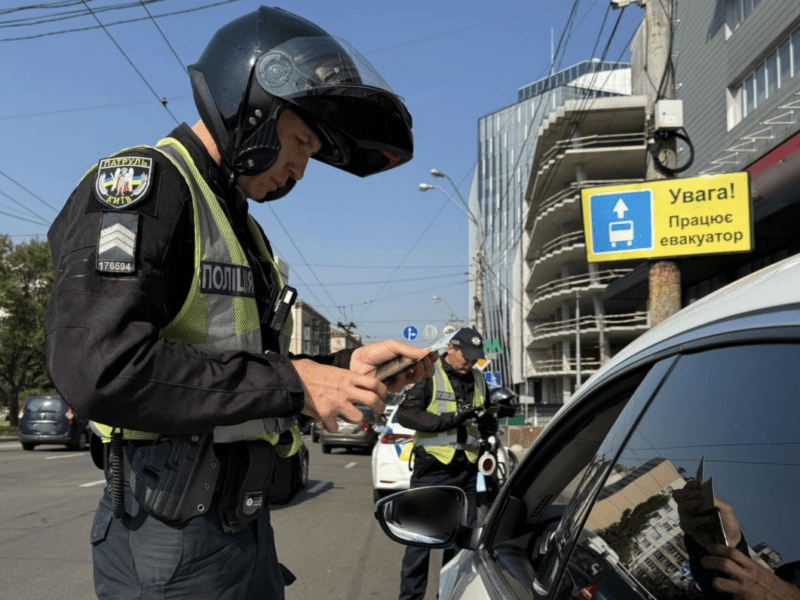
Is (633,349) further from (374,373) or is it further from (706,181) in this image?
(706,181)

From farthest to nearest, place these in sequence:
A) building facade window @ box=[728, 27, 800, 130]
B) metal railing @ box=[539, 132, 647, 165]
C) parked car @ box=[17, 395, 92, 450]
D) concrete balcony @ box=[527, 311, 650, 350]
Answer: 1. metal railing @ box=[539, 132, 647, 165]
2. concrete balcony @ box=[527, 311, 650, 350]
3. parked car @ box=[17, 395, 92, 450]
4. building facade window @ box=[728, 27, 800, 130]

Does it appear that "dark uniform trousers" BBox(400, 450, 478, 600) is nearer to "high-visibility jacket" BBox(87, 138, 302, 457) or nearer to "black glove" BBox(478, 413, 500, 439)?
"black glove" BBox(478, 413, 500, 439)

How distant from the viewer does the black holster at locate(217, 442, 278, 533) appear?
1689mm

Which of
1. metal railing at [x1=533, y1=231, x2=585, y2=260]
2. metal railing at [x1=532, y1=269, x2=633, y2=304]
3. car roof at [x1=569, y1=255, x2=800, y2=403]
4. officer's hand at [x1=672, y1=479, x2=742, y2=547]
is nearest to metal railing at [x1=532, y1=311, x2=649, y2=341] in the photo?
metal railing at [x1=532, y1=269, x2=633, y2=304]

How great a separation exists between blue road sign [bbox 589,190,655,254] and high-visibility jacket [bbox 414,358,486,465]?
3.67m

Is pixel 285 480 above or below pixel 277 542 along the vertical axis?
above

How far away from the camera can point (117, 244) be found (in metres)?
1.47

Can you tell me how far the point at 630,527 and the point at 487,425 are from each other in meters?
4.67

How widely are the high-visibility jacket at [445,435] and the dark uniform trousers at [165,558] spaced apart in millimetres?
3675

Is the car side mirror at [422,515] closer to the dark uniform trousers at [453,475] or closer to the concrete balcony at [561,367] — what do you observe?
the dark uniform trousers at [453,475]

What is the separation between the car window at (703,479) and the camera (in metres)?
0.97

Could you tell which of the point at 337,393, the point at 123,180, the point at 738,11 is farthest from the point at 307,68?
the point at 738,11

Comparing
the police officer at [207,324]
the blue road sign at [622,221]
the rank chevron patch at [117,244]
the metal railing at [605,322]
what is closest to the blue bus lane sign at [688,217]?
the blue road sign at [622,221]

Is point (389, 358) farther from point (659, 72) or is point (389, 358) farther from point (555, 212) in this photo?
point (555, 212)
